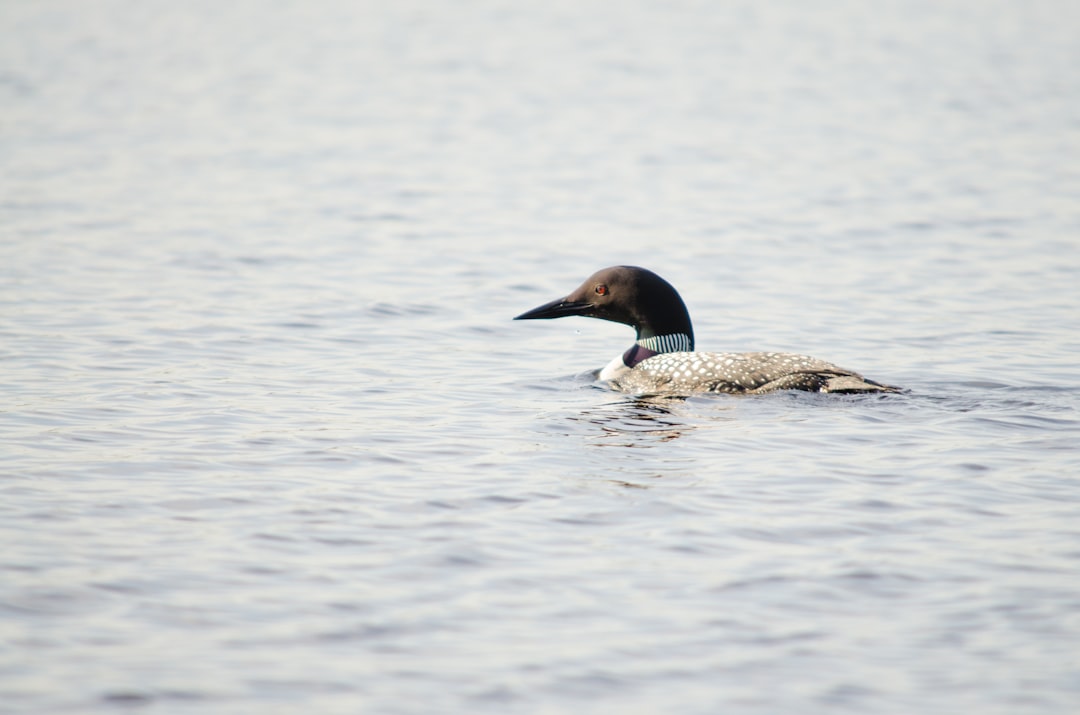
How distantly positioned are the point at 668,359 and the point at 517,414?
3.95ft

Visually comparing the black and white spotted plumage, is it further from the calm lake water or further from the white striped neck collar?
the white striped neck collar

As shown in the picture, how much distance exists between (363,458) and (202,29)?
22.8 m

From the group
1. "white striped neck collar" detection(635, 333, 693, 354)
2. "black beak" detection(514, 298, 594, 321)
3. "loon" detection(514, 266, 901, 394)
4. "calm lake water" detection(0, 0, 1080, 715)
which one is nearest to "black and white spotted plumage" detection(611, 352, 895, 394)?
"loon" detection(514, 266, 901, 394)

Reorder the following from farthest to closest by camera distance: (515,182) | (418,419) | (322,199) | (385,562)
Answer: (515,182), (322,199), (418,419), (385,562)

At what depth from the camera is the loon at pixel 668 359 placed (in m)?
8.11

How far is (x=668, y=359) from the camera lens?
870cm

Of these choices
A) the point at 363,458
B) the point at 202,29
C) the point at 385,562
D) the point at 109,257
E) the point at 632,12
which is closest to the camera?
the point at 385,562

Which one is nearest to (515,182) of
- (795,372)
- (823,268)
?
(823,268)

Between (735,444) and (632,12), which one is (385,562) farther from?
(632,12)

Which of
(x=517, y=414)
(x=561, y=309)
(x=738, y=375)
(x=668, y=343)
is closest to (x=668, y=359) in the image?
(x=668, y=343)

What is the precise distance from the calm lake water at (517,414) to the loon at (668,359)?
16 cm

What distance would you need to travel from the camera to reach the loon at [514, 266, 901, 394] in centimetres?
811

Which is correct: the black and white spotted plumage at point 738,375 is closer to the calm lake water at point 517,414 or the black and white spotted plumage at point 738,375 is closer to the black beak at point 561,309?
the calm lake water at point 517,414

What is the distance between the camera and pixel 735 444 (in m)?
7.24
